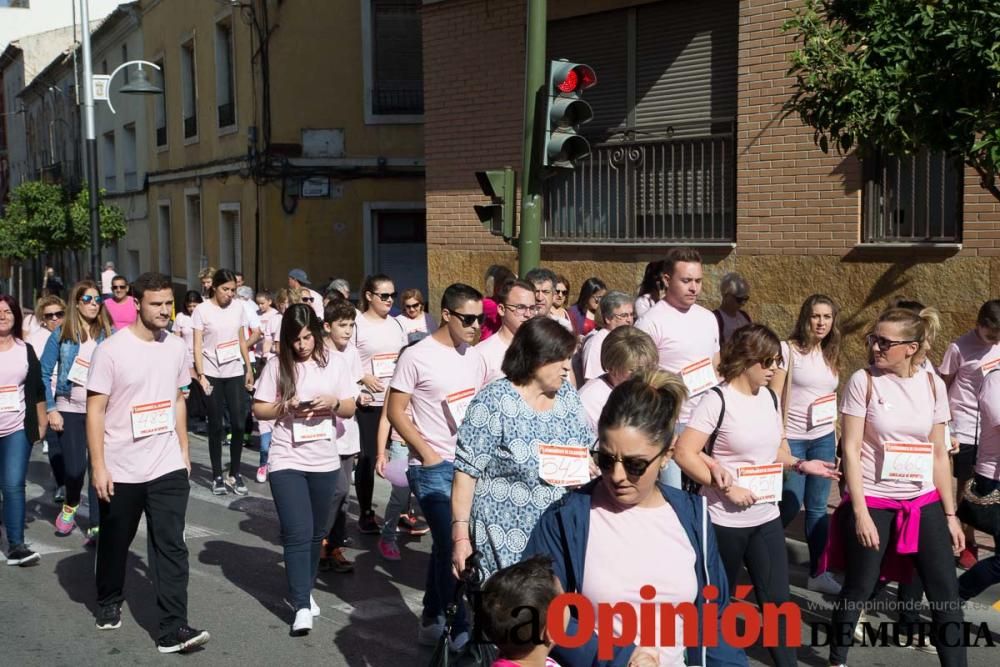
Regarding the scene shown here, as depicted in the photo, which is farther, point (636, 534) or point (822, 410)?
point (822, 410)

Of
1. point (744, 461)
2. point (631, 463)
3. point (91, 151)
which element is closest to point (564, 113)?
point (744, 461)

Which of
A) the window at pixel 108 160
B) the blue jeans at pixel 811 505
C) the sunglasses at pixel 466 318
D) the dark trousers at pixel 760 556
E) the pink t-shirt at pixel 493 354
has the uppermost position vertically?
the window at pixel 108 160

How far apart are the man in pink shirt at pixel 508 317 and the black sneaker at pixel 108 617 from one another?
2.32 meters

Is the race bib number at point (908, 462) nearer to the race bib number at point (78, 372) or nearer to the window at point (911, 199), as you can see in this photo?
the window at point (911, 199)

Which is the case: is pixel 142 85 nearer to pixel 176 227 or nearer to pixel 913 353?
pixel 176 227

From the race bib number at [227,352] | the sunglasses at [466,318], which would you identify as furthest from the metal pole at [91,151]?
the sunglasses at [466,318]

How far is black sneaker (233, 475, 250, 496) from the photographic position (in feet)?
33.2

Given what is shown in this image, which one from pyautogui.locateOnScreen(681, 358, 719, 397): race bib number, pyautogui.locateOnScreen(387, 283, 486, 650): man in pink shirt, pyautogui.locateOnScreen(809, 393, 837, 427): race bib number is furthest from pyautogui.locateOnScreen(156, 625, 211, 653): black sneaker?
pyautogui.locateOnScreen(809, 393, 837, 427): race bib number

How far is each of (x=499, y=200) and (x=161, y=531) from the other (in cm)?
391

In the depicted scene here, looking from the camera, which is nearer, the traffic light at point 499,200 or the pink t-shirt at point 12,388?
the pink t-shirt at point 12,388

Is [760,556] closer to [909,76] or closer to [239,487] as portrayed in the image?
[909,76]

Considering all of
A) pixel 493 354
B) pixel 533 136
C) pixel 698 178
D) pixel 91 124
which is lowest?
pixel 493 354

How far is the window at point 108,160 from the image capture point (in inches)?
1329

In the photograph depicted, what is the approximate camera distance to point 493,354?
6.57 meters
